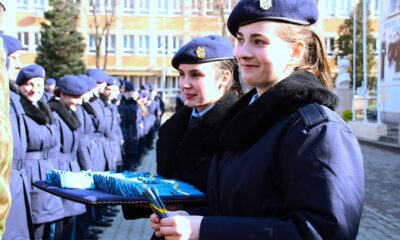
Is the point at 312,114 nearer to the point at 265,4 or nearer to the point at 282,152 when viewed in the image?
the point at 282,152

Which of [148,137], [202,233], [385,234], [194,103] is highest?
[194,103]

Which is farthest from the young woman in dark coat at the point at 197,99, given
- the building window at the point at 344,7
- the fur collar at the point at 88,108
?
the building window at the point at 344,7

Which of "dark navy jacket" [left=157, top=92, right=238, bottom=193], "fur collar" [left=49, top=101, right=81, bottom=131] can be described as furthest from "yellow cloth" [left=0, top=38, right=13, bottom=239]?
"fur collar" [left=49, top=101, right=81, bottom=131]

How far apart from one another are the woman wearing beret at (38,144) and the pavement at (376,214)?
2105 millimetres

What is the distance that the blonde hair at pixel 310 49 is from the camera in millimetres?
1837

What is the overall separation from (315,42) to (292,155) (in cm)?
53

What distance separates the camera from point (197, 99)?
9.93ft

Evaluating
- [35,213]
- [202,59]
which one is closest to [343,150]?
[202,59]

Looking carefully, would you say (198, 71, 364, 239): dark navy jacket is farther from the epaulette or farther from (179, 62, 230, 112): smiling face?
(179, 62, 230, 112): smiling face

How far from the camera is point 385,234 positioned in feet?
21.9

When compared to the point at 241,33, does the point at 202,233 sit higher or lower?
lower

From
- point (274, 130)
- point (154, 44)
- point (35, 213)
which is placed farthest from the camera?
point (154, 44)

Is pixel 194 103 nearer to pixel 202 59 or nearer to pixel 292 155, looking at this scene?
pixel 202 59

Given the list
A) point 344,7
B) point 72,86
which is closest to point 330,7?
point 344,7
